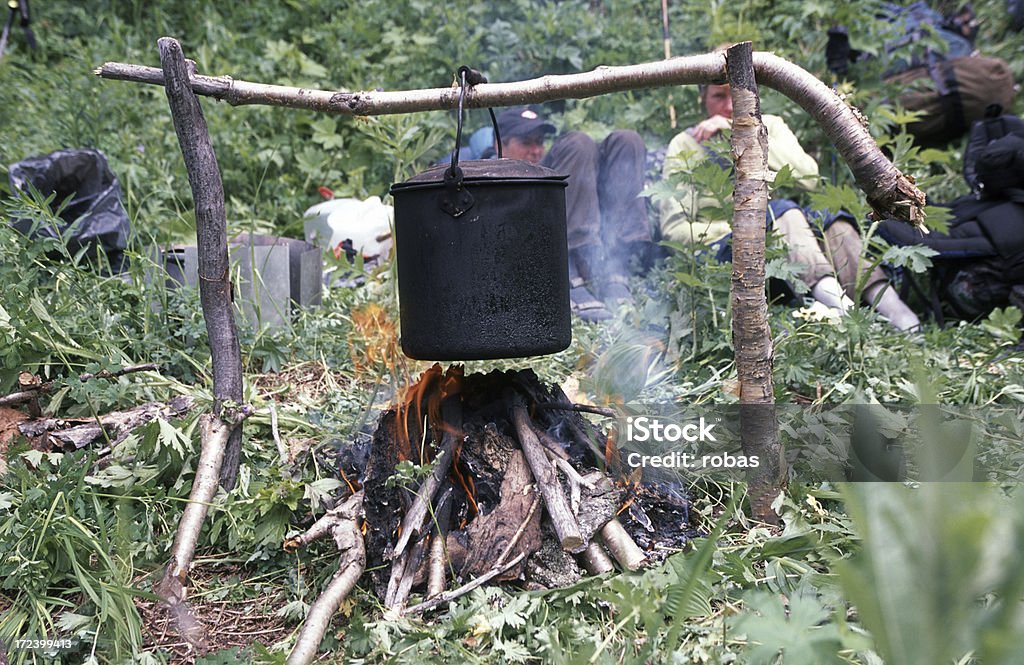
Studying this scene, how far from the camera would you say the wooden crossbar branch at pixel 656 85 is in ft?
7.32

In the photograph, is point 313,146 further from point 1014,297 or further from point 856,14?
point 1014,297

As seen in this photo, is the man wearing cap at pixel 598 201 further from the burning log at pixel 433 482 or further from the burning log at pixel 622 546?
the burning log at pixel 622 546

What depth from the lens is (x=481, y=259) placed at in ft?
7.48

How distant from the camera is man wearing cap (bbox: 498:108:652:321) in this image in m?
4.85

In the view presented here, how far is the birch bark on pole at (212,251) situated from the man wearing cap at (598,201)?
2354 mm

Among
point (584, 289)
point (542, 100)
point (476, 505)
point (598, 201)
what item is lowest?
point (476, 505)

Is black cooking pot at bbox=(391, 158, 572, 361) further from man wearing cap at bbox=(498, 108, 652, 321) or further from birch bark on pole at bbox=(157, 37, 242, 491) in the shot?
man wearing cap at bbox=(498, 108, 652, 321)

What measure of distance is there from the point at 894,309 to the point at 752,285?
2.33 metres

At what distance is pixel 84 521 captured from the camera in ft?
7.19

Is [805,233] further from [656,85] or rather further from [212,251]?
[212,251]

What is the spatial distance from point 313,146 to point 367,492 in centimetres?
483

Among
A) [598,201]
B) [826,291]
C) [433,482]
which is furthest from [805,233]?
[433,482]

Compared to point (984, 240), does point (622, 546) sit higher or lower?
lower

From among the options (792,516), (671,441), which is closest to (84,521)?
(671,441)
